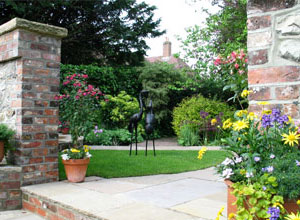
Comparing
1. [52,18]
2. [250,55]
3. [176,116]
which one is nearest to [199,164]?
[250,55]

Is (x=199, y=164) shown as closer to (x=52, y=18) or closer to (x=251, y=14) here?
(x=251, y=14)

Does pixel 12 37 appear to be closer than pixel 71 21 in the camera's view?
Yes

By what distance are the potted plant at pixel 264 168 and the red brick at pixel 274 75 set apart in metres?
0.21

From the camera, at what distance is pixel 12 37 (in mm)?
3363

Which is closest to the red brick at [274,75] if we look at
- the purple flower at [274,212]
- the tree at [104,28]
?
the purple flower at [274,212]

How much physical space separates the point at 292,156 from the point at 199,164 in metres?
3.18

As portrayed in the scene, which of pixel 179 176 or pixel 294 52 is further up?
pixel 294 52

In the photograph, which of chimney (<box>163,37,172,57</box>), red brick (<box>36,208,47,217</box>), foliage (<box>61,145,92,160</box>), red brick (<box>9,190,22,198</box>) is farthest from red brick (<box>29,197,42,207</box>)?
chimney (<box>163,37,172,57</box>)

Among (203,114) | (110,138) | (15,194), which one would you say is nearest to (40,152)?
(15,194)

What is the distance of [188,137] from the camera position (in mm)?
8562

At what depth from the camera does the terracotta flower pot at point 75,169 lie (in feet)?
11.0

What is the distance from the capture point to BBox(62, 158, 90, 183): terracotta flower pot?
3367 mm

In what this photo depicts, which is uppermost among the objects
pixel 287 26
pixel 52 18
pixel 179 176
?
pixel 52 18

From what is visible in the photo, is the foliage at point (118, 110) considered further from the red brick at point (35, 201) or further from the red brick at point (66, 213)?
the red brick at point (66, 213)
